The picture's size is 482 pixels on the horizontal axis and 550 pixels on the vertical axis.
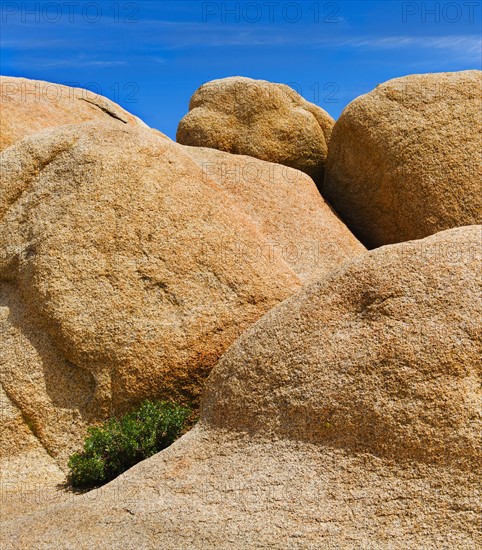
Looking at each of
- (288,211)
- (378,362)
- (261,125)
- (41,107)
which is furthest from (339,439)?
(41,107)

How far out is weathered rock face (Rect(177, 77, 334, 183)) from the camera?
1535 centimetres

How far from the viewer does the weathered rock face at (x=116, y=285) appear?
9.18m

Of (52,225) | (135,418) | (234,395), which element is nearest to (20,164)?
(52,225)

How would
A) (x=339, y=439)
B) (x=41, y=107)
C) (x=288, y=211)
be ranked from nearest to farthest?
(x=339, y=439) → (x=288, y=211) → (x=41, y=107)

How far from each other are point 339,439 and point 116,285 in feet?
12.7

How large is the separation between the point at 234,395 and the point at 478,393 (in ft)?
8.11

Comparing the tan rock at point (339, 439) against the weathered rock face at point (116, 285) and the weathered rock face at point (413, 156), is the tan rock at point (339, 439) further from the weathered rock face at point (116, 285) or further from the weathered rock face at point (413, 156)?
the weathered rock face at point (413, 156)

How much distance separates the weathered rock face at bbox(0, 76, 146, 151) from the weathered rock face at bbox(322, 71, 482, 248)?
567 cm

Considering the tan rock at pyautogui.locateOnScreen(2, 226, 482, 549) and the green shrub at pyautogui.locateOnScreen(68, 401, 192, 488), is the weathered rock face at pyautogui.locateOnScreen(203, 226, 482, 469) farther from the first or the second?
the green shrub at pyautogui.locateOnScreen(68, 401, 192, 488)

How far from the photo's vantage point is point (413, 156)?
42.3ft

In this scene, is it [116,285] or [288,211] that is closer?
[116,285]

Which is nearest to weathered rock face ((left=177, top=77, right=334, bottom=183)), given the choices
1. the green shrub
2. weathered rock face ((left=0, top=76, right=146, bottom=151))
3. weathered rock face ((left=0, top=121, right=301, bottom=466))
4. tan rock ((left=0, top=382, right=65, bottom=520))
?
weathered rock face ((left=0, top=76, right=146, bottom=151))

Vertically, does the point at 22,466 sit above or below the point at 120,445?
below

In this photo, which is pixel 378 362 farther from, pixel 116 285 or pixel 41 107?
pixel 41 107
